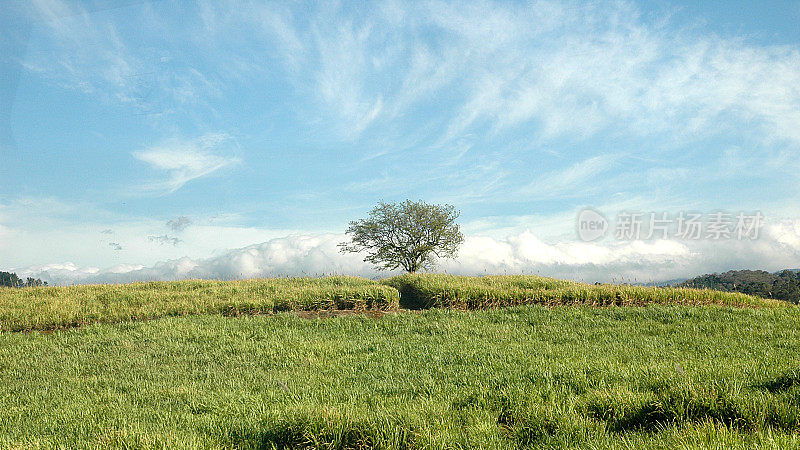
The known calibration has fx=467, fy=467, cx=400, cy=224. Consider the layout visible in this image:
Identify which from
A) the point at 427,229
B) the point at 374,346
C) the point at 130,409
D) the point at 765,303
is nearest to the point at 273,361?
the point at 374,346

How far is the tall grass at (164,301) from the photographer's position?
49.5ft

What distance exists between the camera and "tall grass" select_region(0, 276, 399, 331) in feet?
49.5

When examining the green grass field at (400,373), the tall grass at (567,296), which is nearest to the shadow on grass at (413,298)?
the tall grass at (567,296)

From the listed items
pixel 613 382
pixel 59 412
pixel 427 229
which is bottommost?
pixel 59 412

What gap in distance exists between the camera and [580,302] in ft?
56.7

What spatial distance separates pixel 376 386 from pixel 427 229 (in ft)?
98.5

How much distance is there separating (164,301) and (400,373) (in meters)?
12.7

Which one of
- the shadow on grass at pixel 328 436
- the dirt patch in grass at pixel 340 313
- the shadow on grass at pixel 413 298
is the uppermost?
Result: the shadow on grass at pixel 413 298

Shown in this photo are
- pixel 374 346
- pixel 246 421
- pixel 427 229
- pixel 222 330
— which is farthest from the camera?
pixel 427 229

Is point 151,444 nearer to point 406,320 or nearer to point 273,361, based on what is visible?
point 273,361

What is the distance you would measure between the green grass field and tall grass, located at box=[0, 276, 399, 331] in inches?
3.5

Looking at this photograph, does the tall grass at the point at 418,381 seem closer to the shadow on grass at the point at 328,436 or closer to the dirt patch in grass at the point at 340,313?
the shadow on grass at the point at 328,436

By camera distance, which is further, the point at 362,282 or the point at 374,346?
the point at 362,282

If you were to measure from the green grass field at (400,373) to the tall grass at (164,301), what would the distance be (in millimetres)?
89
